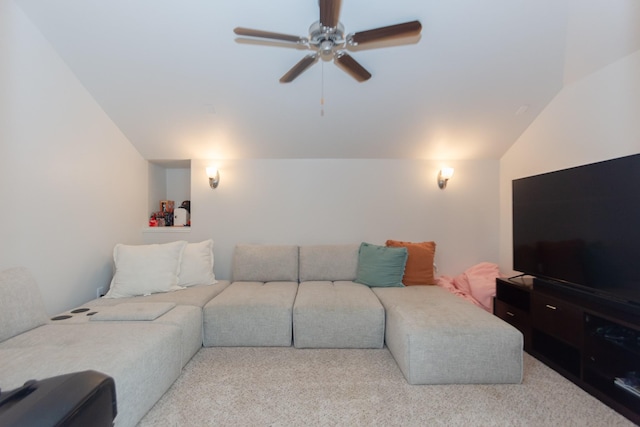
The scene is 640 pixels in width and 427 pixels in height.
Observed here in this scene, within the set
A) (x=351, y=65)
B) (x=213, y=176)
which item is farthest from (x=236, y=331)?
(x=351, y=65)

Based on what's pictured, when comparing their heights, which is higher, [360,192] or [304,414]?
[360,192]

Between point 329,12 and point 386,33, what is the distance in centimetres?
38

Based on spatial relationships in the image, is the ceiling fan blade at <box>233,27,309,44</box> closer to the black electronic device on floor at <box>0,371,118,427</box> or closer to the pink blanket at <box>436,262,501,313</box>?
the black electronic device on floor at <box>0,371,118,427</box>

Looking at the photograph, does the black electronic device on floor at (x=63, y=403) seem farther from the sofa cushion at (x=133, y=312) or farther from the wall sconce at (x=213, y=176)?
the wall sconce at (x=213, y=176)

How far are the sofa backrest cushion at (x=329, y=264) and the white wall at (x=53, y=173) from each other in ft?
6.85

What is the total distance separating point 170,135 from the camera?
310cm

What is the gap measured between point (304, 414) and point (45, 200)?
256 centimetres

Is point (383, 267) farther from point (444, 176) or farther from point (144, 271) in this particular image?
point (144, 271)

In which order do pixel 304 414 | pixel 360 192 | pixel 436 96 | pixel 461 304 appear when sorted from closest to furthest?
1. pixel 304 414
2. pixel 461 304
3. pixel 436 96
4. pixel 360 192

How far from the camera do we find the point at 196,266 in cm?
288

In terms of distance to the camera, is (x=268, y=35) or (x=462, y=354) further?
(x=462, y=354)

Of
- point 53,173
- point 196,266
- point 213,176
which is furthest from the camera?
point 213,176

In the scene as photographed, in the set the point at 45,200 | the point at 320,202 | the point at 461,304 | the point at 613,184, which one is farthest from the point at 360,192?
the point at 45,200

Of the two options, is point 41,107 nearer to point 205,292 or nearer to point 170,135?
point 170,135
